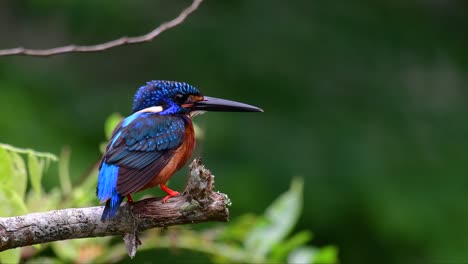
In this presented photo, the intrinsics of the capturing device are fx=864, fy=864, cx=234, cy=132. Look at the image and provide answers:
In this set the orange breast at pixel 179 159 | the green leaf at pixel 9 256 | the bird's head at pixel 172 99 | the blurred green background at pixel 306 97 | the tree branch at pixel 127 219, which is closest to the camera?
the tree branch at pixel 127 219

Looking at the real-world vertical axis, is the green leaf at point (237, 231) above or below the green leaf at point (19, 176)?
below

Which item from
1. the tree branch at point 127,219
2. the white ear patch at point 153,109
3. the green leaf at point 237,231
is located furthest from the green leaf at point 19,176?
the green leaf at point 237,231

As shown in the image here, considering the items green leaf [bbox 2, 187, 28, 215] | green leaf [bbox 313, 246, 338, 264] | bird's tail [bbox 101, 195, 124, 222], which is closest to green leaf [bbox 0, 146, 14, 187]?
green leaf [bbox 2, 187, 28, 215]

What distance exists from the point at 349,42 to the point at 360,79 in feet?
1.42

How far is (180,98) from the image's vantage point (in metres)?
3.71

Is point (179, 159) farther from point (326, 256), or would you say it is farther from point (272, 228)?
point (326, 256)

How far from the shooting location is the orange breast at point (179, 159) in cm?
324

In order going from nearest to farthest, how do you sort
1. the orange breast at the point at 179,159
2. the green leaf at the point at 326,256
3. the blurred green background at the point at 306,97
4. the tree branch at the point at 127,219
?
the tree branch at the point at 127,219 < the orange breast at the point at 179,159 < the green leaf at the point at 326,256 < the blurred green background at the point at 306,97

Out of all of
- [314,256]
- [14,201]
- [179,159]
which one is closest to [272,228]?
[314,256]

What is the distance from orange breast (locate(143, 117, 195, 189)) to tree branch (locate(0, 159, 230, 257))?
0.39m

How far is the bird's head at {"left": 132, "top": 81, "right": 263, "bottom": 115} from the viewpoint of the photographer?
12.1 ft

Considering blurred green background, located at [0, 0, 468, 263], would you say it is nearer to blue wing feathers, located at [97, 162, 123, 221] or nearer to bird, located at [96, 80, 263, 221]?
bird, located at [96, 80, 263, 221]

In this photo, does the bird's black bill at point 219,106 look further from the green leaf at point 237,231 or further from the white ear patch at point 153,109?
the green leaf at point 237,231

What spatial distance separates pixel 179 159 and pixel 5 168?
74 cm
